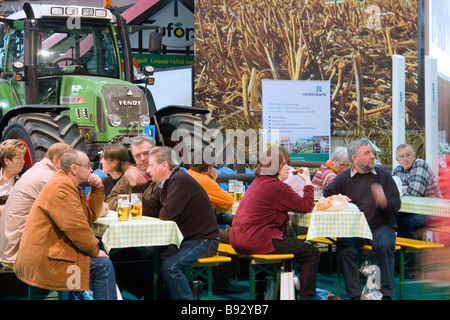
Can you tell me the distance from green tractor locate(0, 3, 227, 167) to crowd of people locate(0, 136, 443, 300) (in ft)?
7.38

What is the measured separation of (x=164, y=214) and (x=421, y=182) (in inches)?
122

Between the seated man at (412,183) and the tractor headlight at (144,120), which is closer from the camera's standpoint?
the seated man at (412,183)

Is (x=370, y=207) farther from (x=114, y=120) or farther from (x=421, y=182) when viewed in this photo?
(x=114, y=120)

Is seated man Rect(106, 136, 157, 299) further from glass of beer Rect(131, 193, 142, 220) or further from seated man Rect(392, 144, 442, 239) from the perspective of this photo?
seated man Rect(392, 144, 442, 239)

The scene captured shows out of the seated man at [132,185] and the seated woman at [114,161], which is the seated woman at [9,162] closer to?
the seated woman at [114,161]

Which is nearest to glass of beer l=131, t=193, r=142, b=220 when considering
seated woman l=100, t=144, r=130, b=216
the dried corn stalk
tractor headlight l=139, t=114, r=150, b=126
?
seated woman l=100, t=144, r=130, b=216

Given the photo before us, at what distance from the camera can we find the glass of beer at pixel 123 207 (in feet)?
17.1

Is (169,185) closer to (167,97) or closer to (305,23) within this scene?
(167,97)

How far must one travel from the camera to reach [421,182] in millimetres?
7258

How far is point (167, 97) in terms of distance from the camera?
41.5 ft

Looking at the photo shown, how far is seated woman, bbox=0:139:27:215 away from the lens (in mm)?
6047

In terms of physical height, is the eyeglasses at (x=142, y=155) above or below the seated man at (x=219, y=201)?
above

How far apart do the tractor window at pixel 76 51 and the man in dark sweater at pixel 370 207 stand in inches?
151

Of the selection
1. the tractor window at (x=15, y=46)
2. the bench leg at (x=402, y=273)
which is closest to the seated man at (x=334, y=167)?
the bench leg at (x=402, y=273)
